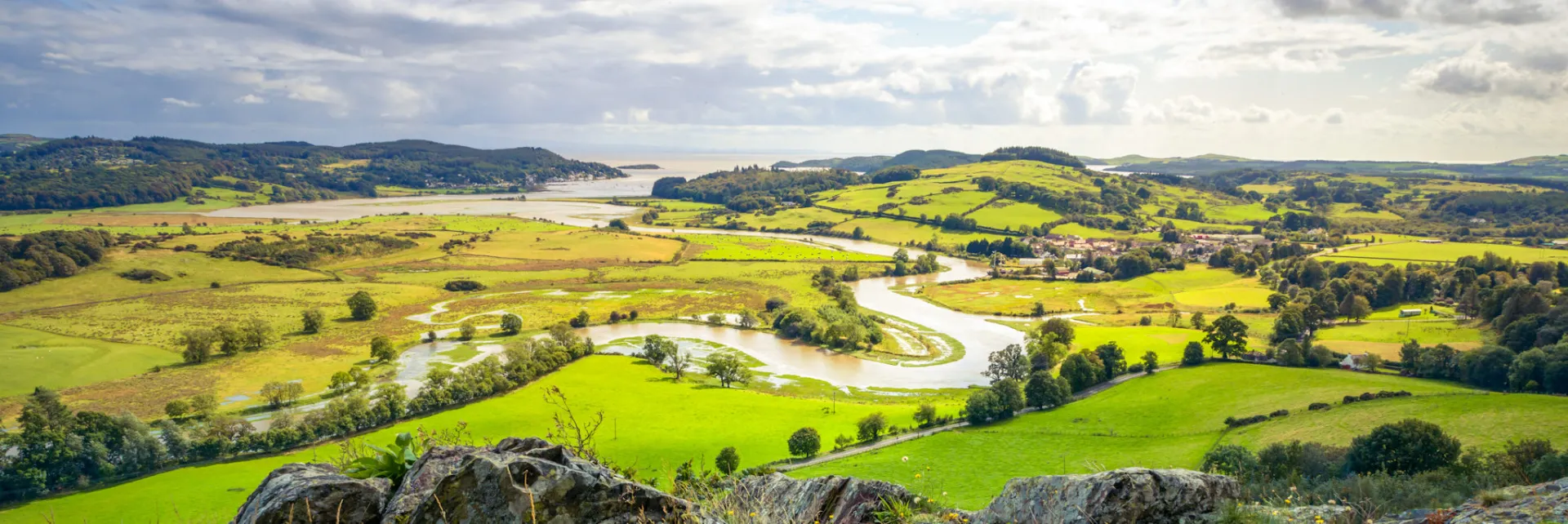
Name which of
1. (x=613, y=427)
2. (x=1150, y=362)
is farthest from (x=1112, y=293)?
(x=613, y=427)

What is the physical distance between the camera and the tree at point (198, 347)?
1912 inches

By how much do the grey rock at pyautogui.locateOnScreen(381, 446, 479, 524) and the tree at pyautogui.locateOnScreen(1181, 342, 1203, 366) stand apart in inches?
2088

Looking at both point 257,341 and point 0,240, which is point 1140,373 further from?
point 0,240

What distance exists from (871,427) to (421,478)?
33.8m

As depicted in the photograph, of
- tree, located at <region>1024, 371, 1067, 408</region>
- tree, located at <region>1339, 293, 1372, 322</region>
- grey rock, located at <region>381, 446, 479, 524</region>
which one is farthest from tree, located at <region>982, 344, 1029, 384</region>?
grey rock, located at <region>381, 446, 479, 524</region>

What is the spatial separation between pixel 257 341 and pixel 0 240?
156ft

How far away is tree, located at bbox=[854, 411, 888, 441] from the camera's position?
37.7 metres

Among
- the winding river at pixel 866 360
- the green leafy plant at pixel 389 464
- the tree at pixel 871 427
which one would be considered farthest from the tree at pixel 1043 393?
the green leafy plant at pixel 389 464

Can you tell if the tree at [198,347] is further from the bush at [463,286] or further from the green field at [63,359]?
the bush at [463,286]

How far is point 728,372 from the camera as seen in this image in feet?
163

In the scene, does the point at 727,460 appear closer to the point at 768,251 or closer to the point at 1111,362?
the point at 1111,362

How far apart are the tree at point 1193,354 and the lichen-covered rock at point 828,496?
162 ft

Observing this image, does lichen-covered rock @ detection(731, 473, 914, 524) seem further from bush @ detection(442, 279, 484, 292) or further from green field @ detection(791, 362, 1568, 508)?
bush @ detection(442, 279, 484, 292)

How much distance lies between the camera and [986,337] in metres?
61.8
